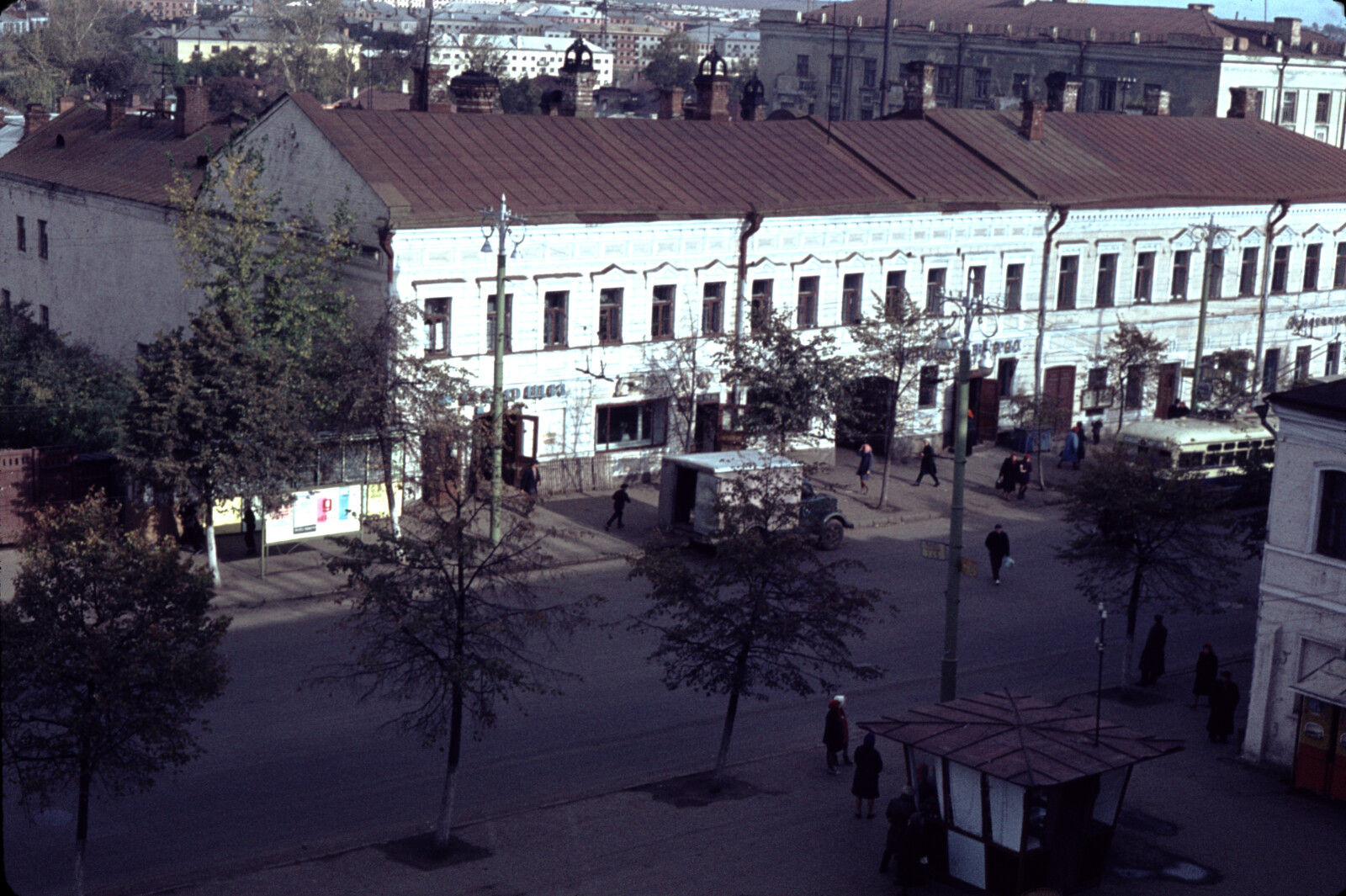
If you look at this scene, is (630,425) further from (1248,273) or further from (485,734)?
(1248,273)

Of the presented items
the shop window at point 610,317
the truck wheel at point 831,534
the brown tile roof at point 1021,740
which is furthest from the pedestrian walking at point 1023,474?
the brown tile roof at point 1021,740

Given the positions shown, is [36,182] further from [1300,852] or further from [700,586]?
[1300,852]

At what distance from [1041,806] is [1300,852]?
4.14 m

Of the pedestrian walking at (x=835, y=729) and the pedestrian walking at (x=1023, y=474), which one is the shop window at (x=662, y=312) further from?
the pedestrian walking at (x=835, y=729)

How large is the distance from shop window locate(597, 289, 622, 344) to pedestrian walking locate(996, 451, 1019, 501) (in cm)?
968

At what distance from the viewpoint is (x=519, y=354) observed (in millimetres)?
33281

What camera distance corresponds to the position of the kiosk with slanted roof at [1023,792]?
650 inches

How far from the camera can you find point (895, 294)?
3888 centimetres

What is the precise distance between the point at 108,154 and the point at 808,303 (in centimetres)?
2169

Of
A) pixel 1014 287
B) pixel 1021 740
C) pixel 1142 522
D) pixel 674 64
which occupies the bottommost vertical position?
pixel 1021 740

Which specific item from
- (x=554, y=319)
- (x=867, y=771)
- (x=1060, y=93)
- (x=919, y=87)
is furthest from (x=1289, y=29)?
(x=867, y=771)

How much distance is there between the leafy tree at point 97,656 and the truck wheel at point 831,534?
683 inches

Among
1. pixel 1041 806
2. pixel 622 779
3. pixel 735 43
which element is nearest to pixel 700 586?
pixel 622 779

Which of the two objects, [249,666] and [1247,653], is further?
[1247,653]
